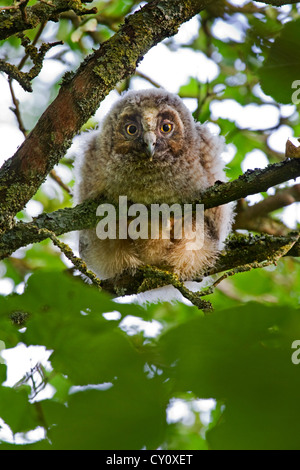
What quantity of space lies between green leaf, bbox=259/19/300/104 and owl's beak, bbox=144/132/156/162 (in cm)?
198

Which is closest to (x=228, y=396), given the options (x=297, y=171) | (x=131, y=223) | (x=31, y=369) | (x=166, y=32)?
(x=31, y=369)

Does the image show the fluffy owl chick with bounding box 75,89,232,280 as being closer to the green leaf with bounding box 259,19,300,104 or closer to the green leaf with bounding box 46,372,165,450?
the green leaf with bounding box 259,19,300,104

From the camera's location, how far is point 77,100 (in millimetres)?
2066

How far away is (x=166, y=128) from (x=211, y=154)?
14.9 inches

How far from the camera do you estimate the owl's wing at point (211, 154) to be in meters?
3.36

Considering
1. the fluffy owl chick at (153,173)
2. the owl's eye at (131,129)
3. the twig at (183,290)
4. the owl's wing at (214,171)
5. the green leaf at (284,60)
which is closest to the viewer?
the green leaf at (284,60)

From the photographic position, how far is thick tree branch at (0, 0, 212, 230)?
2002mm

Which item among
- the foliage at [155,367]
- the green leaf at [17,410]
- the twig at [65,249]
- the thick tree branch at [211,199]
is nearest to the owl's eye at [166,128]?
the thick tree branch at [211,199]

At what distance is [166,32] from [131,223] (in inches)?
50.3

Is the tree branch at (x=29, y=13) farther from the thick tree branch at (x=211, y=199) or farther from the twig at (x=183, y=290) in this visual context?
the twig at (x=183, y=290)

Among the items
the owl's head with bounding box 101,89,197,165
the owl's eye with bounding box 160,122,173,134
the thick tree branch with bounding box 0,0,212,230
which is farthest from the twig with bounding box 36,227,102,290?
the owl's eye with bounding box 160,122,173,134

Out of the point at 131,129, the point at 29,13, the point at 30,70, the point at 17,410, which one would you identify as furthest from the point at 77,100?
the point at 131,129

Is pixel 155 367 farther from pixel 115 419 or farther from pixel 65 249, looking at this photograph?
pixel 65 249
